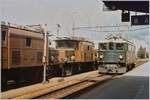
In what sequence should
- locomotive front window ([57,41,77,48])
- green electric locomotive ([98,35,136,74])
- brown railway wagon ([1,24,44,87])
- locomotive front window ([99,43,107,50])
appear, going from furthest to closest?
1. locomotive front window ([99,43,107,50])
2. locomotive front window ([57,41,77,48])
3. green electric locomotive ([98,35,136,74])
4. brown railway wagon ([1,24,44,87])

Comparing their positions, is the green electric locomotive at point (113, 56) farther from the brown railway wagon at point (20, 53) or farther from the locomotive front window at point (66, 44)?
the brown railway wagon at point (20, 53)

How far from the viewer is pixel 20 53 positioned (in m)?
21.3

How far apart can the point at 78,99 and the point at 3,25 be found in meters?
5.81

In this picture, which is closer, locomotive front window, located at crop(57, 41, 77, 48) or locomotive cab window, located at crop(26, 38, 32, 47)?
locomotive cab window, located at crop(26, 38, 32, 47)

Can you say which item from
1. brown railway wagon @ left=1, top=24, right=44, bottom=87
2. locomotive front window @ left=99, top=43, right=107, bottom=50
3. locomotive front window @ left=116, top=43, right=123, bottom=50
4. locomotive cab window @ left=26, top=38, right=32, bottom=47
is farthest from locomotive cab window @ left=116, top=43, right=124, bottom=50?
A: locomotive cab window @ left=26, top=38, right=32, bottom=47

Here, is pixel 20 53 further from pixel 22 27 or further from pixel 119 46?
pixel 119 46

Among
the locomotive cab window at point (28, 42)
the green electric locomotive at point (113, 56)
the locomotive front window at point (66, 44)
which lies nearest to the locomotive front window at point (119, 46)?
the green electric locomotive at point (113, 56)

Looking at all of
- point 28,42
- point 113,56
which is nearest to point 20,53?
point 28,42

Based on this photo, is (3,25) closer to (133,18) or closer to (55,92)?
(55,92)

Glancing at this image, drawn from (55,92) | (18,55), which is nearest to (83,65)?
(18,55)

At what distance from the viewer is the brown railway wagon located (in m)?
19.4

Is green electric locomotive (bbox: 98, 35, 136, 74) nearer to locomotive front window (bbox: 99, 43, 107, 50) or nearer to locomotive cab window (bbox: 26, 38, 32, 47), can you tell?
locomotive front window (bbox: 99, 43, 107, 50)

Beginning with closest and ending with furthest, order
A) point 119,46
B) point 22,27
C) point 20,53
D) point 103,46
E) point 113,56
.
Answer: point 20,53
point 22,27
point 113,56
point 119,46
point 103,46

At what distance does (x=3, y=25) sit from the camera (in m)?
19.3
